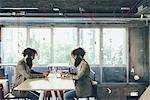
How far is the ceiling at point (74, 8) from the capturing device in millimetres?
6203

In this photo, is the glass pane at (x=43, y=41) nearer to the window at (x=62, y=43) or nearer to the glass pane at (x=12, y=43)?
the window at (x=62, y=43)

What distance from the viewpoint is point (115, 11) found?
7.55m

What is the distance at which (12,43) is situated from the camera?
8898 mm

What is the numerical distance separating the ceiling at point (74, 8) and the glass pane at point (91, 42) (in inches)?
49.5

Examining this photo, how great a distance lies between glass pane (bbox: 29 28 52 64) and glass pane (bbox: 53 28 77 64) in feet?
0.71

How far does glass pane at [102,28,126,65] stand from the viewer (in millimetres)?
8867

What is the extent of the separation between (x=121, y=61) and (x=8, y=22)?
11.9ft

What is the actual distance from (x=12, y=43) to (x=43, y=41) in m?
0.97

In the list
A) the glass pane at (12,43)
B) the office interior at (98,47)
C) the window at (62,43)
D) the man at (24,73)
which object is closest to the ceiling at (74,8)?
the office interior at (98,47)

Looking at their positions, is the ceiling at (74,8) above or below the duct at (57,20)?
above

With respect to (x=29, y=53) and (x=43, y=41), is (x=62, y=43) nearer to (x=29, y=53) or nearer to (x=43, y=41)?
(x=43, y=41)

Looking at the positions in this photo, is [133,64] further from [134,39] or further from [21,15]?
[21,15]

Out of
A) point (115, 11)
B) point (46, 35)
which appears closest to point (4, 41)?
point (46, 35)

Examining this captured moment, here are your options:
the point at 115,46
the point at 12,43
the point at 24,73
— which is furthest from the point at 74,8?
the point at 24,73
